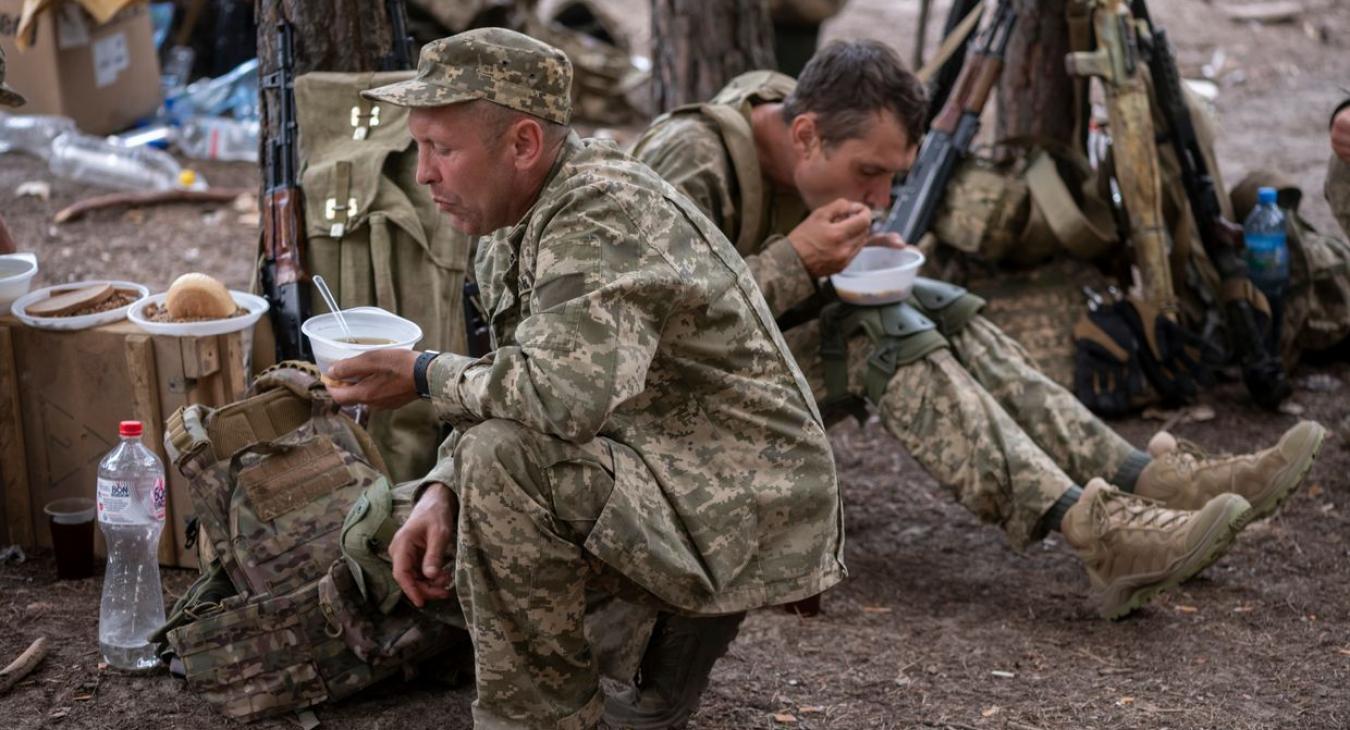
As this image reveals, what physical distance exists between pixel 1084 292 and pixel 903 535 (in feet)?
4.77

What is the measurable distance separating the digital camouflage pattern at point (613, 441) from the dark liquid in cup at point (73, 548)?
143 centimetres

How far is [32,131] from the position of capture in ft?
27.0

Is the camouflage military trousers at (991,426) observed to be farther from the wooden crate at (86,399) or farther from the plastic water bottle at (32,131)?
the plastic water bottle at (32,131)

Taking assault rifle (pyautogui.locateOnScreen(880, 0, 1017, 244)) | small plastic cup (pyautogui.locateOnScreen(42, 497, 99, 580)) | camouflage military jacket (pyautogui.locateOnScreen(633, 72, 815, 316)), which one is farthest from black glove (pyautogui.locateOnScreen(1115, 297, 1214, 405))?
small plastic cup (pyautogui.locateOnScreen(42, 497, 99, 580))

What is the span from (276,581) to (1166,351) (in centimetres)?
342

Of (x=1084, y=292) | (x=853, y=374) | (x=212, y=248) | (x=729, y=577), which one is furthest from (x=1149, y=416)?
(x=212, y=248)

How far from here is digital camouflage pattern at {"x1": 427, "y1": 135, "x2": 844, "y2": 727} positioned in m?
2.60

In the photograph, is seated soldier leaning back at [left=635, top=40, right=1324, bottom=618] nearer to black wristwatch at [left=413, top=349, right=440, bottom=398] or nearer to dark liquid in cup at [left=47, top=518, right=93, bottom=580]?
black wristwatch at [left=413, top=349, right=440, bottom=398]

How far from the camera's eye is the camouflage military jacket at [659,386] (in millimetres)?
2576

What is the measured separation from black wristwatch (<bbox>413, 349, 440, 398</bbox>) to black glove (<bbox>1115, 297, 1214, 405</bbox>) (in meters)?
3.35

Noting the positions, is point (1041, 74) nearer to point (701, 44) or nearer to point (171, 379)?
point (701, 44)

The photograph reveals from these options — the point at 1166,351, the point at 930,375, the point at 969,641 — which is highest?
the point at 930,375

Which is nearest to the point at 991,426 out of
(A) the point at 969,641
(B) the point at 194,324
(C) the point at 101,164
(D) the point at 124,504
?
(A) the point at 969,641

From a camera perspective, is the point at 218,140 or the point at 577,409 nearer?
the point at 577,409
